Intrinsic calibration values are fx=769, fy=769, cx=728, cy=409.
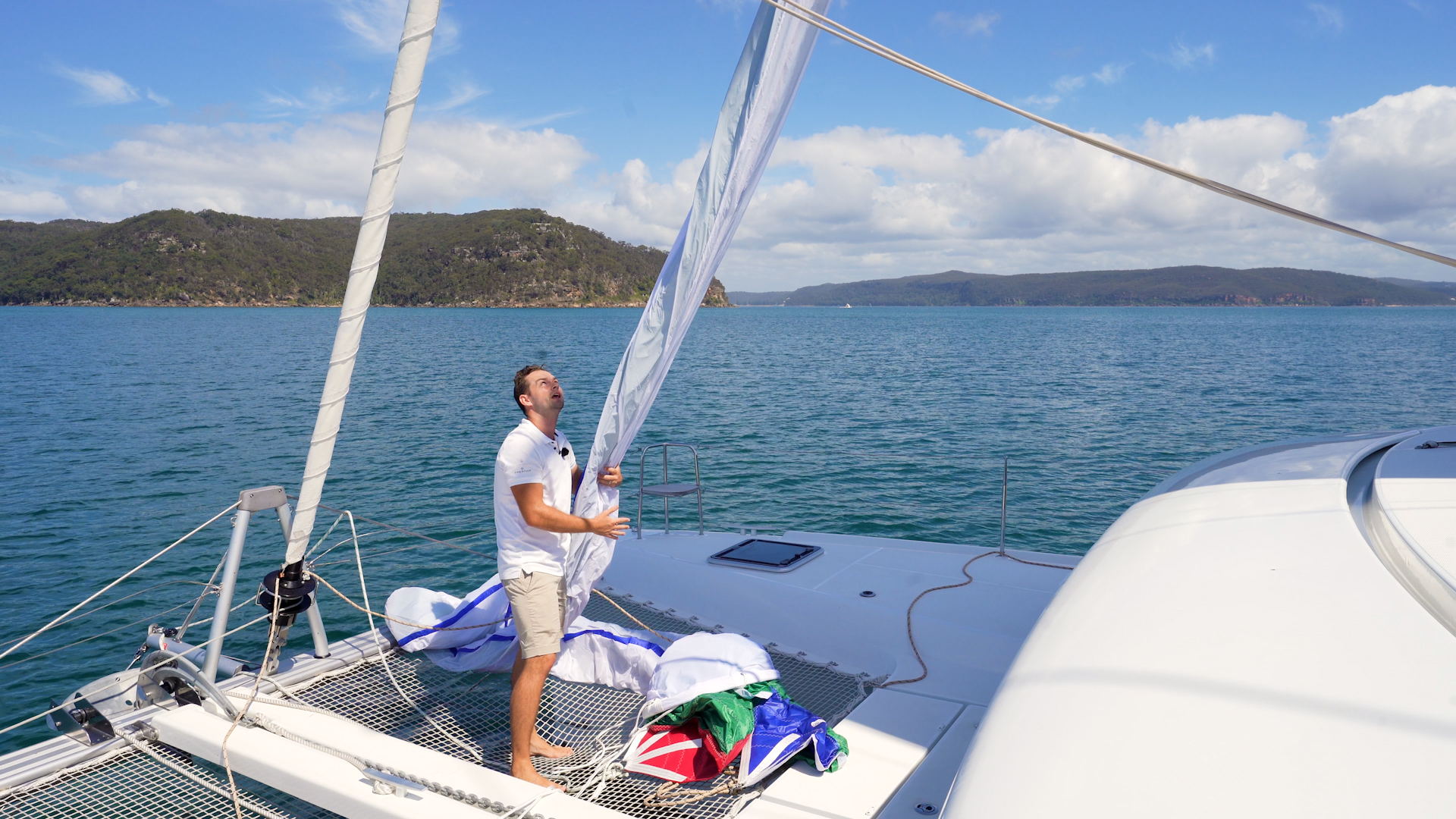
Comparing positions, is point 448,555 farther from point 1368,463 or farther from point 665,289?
point 1368,463

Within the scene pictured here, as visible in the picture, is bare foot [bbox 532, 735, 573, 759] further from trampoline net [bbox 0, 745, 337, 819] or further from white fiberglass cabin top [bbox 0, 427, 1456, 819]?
trampoline net [bbox 0, 745, 337, 819]

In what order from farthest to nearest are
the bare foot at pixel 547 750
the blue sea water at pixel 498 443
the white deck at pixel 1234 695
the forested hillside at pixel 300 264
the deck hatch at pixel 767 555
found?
the forested hillside at pixel 300 264 → the blue sea water at pixel 498 443 → the deck hatch at pixel 767 555 → the bare foot at pixel 547 750 → the white deck at pixel 1234 695

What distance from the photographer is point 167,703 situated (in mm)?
3514

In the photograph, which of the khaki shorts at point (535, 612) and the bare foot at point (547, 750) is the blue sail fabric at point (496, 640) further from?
the khaki shorts at point (535, 612)

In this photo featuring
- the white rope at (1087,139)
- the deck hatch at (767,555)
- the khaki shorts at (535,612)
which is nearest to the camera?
the white rope at (1087,139)

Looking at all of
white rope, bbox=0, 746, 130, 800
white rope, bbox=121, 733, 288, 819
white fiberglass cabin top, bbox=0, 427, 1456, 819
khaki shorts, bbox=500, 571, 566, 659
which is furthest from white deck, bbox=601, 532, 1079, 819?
white rope, bbox=0, 746, 130, 800

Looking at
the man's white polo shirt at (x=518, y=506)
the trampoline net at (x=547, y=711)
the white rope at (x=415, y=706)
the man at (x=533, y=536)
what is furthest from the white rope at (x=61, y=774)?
the man's white polo shirt at (x=518, y=506)

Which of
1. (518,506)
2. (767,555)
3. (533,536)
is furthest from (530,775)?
(767,555)

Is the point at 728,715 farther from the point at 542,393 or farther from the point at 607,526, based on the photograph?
the point at 542,393

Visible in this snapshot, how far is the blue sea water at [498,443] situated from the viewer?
9391 millimetres

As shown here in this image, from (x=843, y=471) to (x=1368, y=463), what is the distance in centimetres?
1125

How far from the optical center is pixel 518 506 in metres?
3.07

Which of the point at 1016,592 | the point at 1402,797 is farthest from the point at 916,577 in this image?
the point at 1402,797

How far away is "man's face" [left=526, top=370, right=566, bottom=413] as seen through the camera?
124 inches
